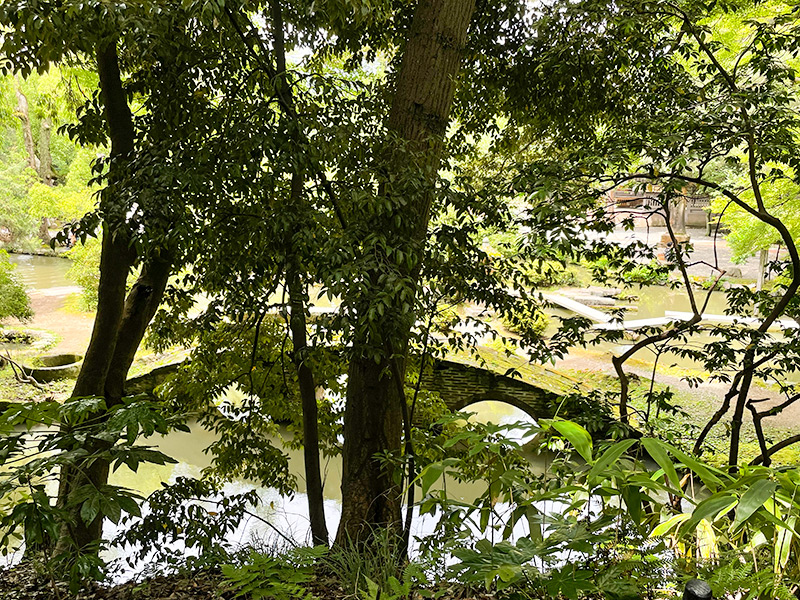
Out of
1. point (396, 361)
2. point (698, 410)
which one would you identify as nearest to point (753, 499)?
point (396, 361)

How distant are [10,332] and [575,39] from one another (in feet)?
33.9

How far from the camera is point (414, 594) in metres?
1.83

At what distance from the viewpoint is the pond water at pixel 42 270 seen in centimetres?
1488

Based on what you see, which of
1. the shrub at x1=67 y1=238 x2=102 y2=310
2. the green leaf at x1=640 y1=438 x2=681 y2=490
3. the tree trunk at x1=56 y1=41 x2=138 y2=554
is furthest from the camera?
the shrub at x1=67 y1=238 x2=102 y2=310

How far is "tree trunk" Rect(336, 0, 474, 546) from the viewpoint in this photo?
278 centimetres

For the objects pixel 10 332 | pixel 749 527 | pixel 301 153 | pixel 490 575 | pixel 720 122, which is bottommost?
pixel 10 332

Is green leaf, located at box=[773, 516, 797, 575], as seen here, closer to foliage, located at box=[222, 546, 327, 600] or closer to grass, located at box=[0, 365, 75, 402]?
foliage, located at box=[222, 546, 327, 600]

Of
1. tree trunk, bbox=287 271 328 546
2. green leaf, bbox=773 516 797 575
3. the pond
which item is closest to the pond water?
the pond

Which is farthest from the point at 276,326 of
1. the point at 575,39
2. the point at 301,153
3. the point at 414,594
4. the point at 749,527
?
the point at 749,527

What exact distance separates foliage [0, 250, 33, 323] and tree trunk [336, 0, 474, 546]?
8.44m

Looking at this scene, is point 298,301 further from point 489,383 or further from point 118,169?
point 489,383

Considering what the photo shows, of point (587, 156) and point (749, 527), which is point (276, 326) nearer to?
point (587, 156)

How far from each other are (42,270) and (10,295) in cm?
878

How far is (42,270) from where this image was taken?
16.8m
